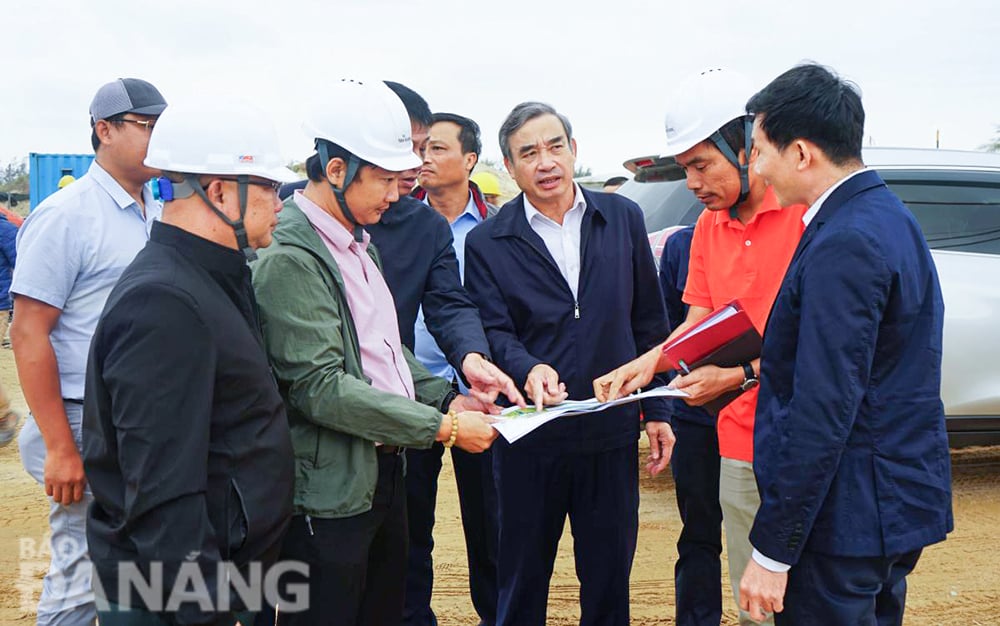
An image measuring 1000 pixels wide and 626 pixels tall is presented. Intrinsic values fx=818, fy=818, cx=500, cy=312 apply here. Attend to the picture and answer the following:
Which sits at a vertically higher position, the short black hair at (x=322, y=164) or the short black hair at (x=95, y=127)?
the short black hair at (x=95, y=127)

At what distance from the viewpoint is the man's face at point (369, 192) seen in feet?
8.36

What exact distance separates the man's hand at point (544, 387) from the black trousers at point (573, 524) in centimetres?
35

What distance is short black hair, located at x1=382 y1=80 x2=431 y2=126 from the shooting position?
3781 millimetres

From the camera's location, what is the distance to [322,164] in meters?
2.55

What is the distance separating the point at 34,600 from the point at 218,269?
3.28m

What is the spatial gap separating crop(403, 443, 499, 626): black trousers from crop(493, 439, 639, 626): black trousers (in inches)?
28.8

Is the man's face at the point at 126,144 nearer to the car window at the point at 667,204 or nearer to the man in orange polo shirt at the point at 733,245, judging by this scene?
the man in orange polo shirt at the point at 733,245

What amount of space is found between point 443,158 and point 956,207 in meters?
3.63

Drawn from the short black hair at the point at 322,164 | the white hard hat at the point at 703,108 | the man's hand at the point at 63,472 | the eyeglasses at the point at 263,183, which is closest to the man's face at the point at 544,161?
the white hard hat at the point at 703,108

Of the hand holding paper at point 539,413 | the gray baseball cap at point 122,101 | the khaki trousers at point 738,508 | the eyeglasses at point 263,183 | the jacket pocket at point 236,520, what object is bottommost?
the khaki trousers at point 738,508

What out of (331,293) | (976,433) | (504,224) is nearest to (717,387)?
(504,224)

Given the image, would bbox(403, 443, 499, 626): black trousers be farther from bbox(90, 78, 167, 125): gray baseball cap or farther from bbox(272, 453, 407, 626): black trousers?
bbox(90, 78, 167, 125): gray baseball cap

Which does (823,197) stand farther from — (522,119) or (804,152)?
(522,119)

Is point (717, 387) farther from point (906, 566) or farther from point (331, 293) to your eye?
point (331, 293)
